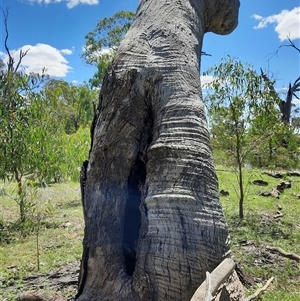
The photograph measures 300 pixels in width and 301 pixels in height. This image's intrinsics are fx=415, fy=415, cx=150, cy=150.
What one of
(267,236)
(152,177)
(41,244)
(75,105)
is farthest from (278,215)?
(75,105)

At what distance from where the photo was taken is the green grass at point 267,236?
3898 mm

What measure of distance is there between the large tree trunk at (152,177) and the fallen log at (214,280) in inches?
3.1

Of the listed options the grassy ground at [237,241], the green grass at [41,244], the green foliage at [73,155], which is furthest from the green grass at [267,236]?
the green foliage at [73,155]

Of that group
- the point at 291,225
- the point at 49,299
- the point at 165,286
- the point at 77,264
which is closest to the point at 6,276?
the point at 77,264

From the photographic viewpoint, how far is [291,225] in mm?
6609

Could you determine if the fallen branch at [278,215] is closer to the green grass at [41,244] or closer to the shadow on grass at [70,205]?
the green grass at [41,244]

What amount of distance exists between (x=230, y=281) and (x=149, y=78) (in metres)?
1.18

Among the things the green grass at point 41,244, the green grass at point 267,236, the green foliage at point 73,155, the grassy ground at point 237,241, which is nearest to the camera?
the green grass at point 267,236

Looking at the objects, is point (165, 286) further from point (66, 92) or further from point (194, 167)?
point (66, 92)

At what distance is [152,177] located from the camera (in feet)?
7.06

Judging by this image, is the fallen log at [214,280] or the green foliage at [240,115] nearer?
the fallen log at [214,280]

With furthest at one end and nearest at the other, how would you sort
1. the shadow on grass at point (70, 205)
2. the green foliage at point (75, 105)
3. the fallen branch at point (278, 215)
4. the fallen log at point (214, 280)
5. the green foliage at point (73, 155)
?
1. the green foliage at point (75, 105)
2. the shadow on grass at point (70, 205)
3. the fallen branch at point (278, 215)
4. the green foliage at point (73, 155)
5. the fallen log at point (214, 280)

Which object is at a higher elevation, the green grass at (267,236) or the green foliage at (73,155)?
the green foliage at (73,155)

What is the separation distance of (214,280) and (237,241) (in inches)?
152
